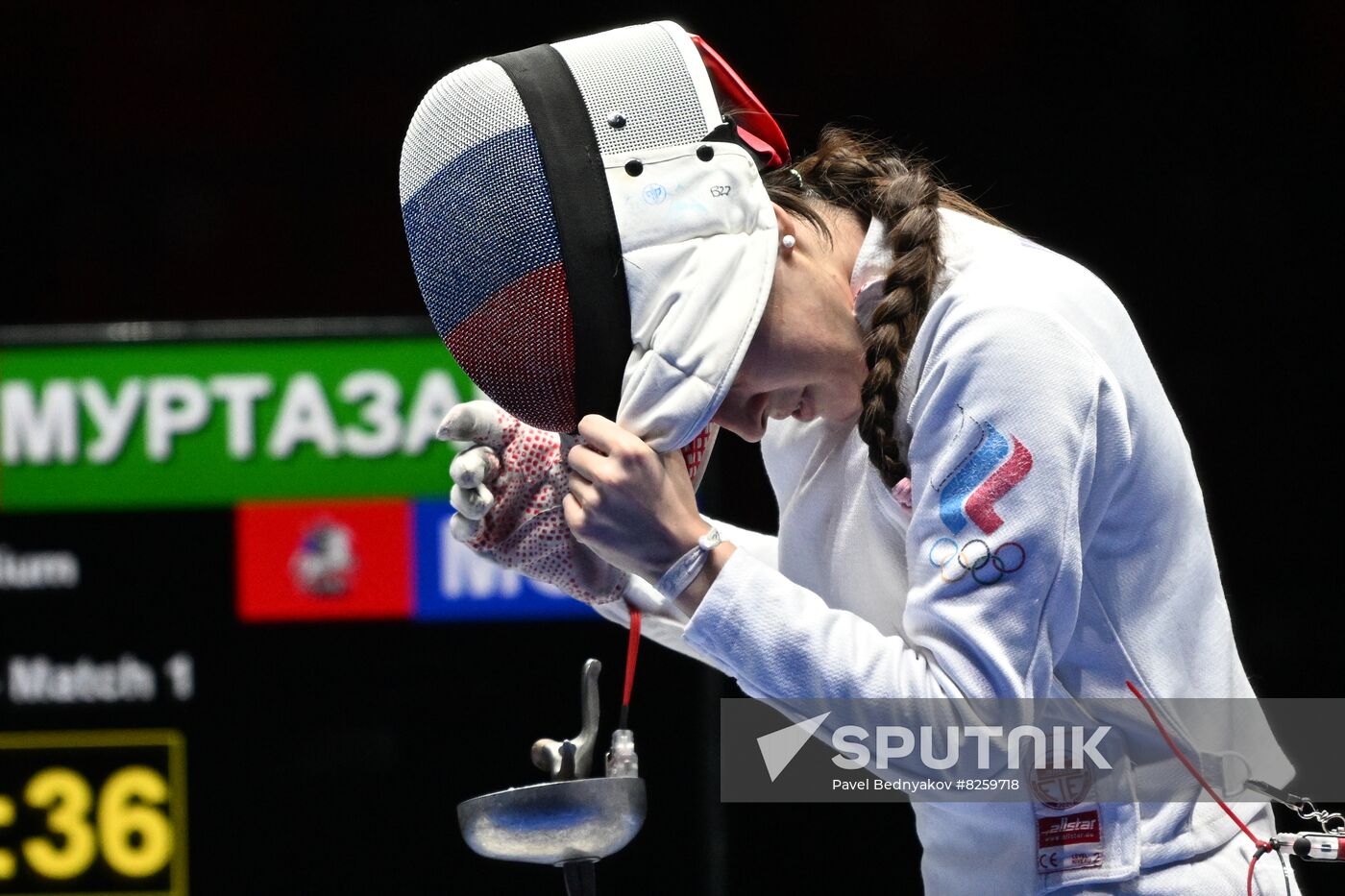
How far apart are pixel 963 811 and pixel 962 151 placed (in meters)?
2.09

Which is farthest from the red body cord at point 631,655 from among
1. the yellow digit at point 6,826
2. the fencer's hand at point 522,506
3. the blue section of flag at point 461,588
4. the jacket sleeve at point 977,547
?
the yellow digit at point 6,826

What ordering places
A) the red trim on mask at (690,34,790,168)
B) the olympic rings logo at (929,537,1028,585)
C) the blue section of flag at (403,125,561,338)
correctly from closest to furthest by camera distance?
1. the olympic rings logo at (929,537,1028,585)
2. the blue section of flag at (403,125,561,338)
3. the red trim on mask at (690,34,790,168)

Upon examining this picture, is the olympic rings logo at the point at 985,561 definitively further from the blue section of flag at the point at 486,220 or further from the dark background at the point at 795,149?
the dark background at the point at 795,149

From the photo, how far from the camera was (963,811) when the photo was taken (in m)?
1.23

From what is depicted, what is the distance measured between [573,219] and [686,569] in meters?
0.29

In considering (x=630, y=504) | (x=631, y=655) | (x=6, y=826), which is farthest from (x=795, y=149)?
(x=6, y=826)

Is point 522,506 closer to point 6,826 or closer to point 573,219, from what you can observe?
point 573,219

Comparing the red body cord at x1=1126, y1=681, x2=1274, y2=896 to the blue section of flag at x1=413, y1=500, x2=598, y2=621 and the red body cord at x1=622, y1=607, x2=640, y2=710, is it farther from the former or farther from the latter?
the blue section of flag at x1=413, y1=500, x2=598, y2=621

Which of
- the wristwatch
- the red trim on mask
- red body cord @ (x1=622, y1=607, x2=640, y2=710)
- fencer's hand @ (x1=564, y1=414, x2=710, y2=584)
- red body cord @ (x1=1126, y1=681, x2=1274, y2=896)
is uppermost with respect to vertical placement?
the red trim on mask

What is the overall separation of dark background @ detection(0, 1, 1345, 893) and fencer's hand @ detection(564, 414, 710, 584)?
1734 mm

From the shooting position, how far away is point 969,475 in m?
1.11

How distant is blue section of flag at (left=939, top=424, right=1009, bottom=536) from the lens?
1.10 m

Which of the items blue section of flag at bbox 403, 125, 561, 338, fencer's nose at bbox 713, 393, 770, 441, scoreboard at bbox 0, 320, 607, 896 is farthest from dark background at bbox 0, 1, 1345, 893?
blue section of flag at bbox 403, 125, 561, 338

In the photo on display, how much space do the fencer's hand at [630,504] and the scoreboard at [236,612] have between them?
176cm
